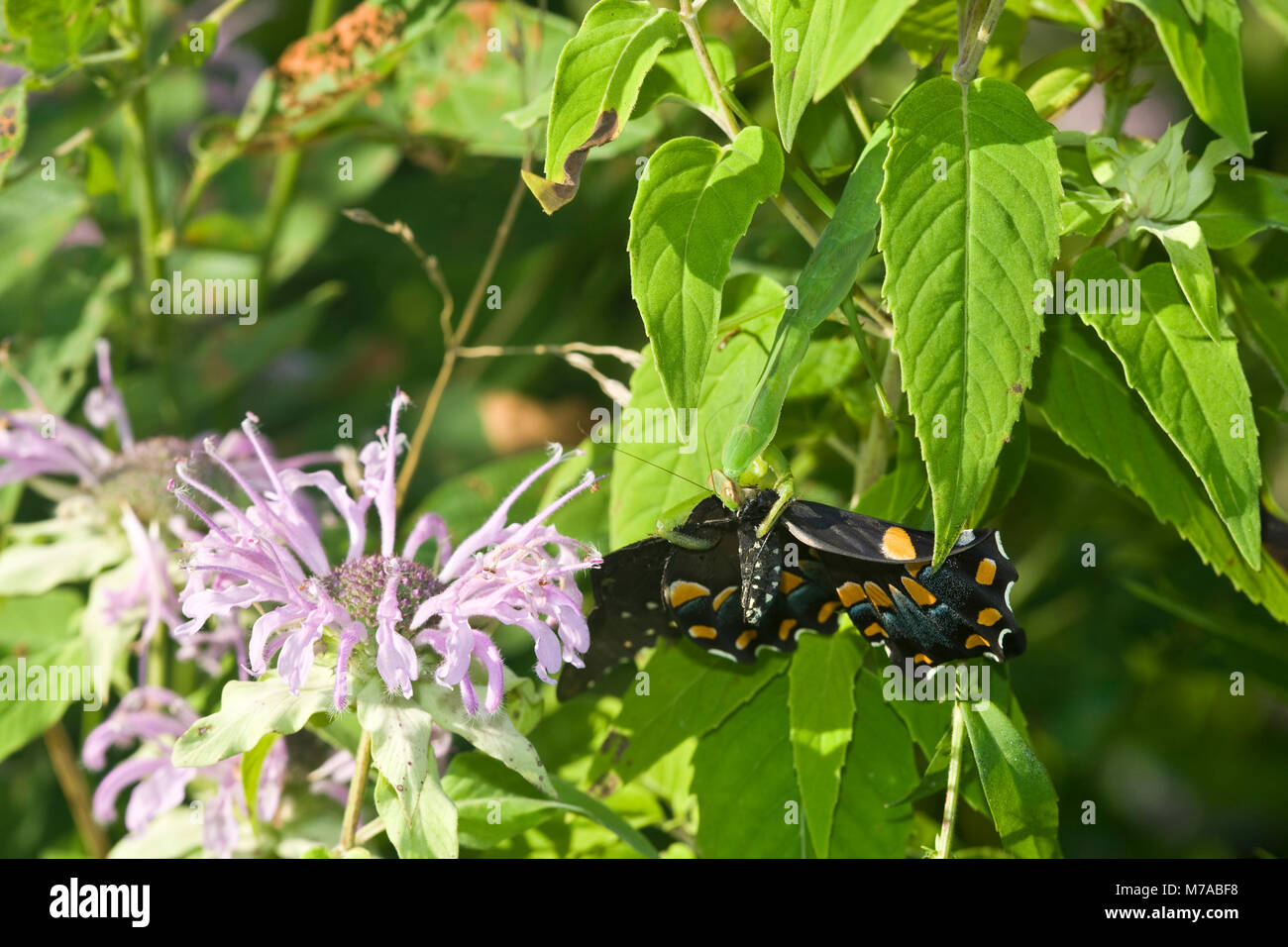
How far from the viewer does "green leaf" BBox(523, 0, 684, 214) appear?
544mm

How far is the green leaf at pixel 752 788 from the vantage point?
0.70 meters

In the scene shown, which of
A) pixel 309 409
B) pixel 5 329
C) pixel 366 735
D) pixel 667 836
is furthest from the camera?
pixel 309 409

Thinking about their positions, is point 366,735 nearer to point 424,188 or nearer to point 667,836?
point 667,836

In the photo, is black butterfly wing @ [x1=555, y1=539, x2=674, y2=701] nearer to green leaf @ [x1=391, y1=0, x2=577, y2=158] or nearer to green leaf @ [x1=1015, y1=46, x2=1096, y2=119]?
green leaf @ [x1=1015, y1=46, x2=1096, y2=119]

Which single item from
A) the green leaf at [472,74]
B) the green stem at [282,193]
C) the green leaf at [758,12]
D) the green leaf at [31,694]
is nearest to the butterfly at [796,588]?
the green leaf at [758,12]

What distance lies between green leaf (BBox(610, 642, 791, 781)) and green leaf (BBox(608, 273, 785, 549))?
0.11m

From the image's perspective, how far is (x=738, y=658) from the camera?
0.67m

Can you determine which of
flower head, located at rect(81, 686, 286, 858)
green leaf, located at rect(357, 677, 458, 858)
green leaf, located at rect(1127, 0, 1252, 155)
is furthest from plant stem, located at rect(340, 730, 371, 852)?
green leaf, located at rect(1127, 0, 1252, 155)

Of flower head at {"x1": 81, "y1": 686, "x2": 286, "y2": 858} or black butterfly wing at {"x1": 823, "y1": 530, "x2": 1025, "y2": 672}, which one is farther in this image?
flower head at {"x1": 81, "y1": 686, "x2": 286, "y2": 858}

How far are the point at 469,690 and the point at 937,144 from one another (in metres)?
0.35

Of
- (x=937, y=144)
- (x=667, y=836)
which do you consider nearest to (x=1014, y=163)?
(x=937, y=144)

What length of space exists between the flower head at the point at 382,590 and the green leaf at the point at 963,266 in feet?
0.68

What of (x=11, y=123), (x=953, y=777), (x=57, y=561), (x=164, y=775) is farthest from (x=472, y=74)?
(x=953, y=777)

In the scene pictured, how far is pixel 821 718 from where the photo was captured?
26.3 inches
